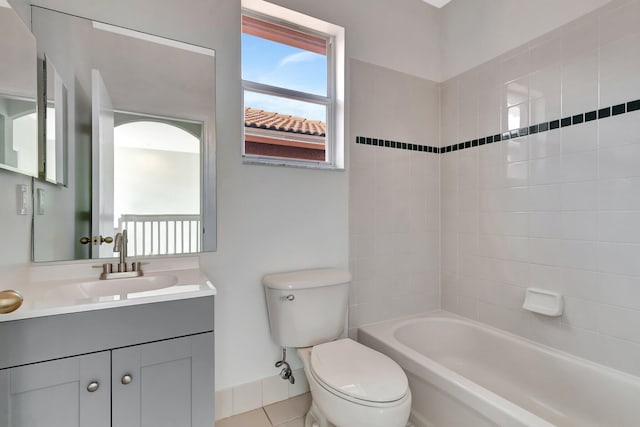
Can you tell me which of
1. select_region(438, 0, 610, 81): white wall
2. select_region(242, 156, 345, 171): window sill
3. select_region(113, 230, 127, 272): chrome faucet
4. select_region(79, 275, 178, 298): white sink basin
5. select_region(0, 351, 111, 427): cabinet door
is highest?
select_region(438, 0, 610, 81): white wall

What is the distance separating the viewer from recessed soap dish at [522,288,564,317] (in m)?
1.74

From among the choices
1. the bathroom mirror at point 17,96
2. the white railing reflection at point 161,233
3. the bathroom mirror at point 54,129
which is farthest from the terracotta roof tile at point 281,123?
the bathroom mirror at point 17,96

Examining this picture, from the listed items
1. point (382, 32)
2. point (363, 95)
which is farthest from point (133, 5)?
point (382, 32)

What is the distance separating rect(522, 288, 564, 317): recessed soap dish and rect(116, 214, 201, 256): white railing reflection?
6.17 ft

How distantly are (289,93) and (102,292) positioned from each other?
1.49m

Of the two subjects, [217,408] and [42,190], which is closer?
[42,190]

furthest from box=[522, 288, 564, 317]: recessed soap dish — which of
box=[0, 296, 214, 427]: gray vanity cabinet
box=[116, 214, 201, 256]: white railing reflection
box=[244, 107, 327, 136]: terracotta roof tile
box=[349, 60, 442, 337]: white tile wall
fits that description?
box=[116, 214, 201, 256]: white railing reflection

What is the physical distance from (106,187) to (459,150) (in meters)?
2.21

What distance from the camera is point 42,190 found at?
135 centimetres

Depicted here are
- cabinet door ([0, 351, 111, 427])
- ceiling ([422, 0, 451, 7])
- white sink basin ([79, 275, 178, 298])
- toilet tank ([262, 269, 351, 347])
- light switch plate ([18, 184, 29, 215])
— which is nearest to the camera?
cabinet door ([0, 351, 111, 427])

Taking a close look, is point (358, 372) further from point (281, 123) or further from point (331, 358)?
point (281, 123)

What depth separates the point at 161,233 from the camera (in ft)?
5.20

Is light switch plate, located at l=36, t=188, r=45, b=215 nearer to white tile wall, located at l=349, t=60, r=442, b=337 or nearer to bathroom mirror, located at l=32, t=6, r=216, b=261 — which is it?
bathroom mirror, located at l=32, t=6, r=216, b=261

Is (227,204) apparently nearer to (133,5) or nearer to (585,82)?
(133,5)
